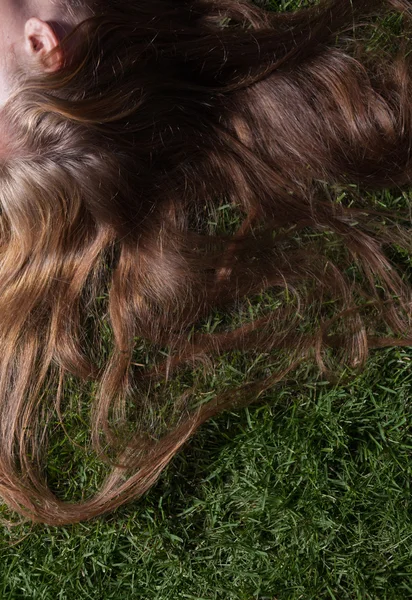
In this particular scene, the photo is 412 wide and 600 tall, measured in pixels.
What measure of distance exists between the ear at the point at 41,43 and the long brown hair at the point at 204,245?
23 centimetres

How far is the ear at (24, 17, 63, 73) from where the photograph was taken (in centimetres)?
196

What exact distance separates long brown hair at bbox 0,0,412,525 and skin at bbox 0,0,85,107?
193 millimetres

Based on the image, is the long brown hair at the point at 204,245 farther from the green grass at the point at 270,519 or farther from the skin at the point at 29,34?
the skin at the point at 29,34

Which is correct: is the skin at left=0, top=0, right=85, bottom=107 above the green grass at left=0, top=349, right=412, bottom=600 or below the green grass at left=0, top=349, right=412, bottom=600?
above

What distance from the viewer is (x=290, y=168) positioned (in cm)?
221

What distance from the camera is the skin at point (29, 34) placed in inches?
77.5

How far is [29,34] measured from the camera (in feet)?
6.48

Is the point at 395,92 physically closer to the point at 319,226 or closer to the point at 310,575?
the point at 319,226

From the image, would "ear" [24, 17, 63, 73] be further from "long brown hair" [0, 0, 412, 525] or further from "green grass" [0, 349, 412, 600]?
"green grass" [0, 349, 412, 600]

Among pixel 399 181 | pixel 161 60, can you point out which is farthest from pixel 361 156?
pixel 161 60

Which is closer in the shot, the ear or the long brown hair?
the ear

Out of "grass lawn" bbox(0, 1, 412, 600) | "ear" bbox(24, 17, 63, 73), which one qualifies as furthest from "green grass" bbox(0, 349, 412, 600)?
"ear" bbox(24, 17, 63, 73)

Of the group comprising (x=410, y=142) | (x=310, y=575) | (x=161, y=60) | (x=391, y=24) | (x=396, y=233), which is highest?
(x=161, y=60)

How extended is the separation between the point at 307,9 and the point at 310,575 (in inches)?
60.5
